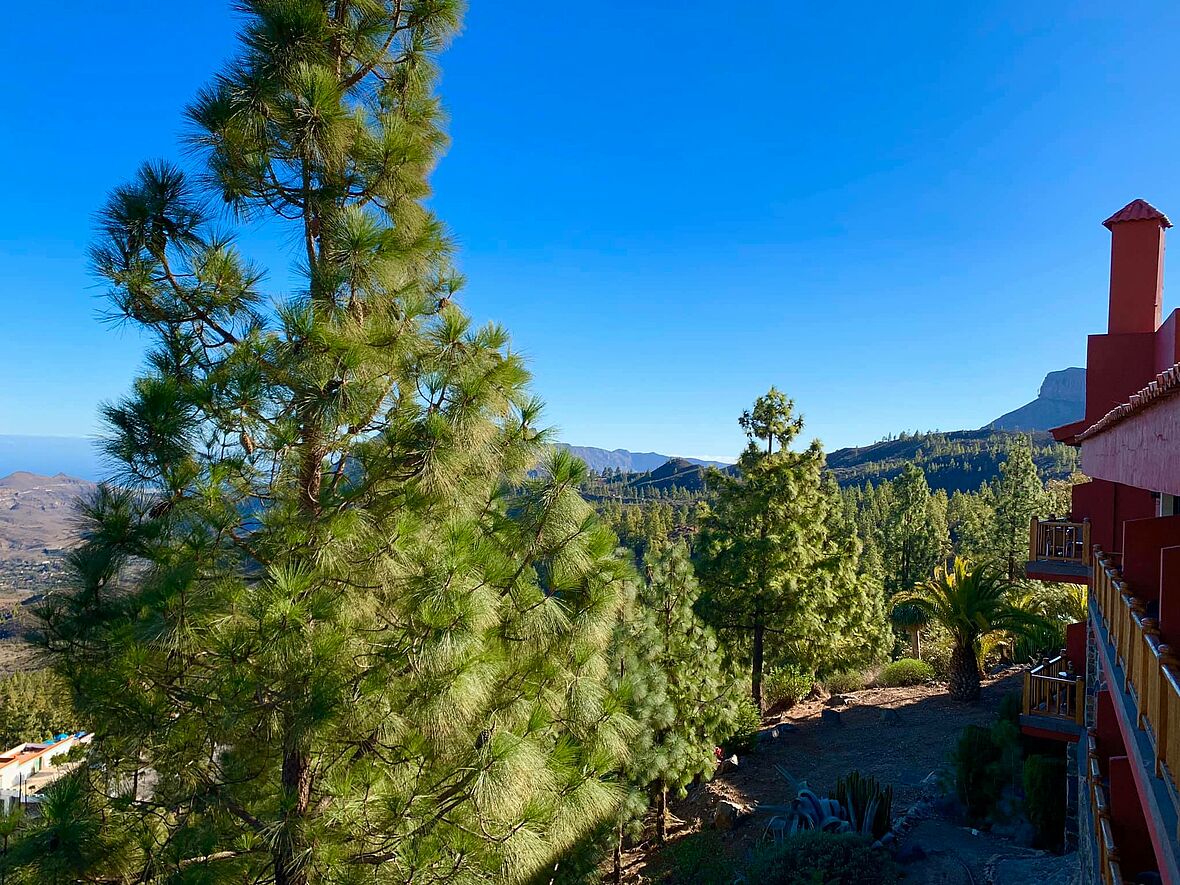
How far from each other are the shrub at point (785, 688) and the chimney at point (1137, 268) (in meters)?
9.99

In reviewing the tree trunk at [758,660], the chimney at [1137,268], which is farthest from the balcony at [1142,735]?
the tree trunk at [758,660]

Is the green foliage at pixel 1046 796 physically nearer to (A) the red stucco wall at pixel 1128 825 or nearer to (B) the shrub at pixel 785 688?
(A) the red stucco wall at pixel 1128 825

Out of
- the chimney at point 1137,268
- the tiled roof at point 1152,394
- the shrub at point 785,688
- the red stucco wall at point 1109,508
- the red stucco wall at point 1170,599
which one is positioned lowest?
the shrub at point 785,688

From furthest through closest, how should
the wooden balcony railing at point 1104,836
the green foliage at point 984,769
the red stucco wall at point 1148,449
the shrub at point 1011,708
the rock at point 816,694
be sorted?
1. the rock at point 816,694
2. the shrub at point 1011,708
3. the green foliage at point 984,769
4. the wooden balcony railing at point 1104,836
5. the red stucco wall at point 1148,449

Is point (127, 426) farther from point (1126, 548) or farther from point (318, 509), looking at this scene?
point (1126, 548)

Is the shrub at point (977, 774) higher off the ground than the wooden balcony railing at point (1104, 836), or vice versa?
the wooden balcony railing at point (1104, 836)

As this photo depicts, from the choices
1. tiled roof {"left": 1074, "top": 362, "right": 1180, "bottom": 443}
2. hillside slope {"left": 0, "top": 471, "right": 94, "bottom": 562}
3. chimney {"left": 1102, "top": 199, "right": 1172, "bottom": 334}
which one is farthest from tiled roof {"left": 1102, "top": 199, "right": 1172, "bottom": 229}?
hillside slope {"left": 0, "top": 471, "right": 94, "bottom": 562}

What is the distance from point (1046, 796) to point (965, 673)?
5.35 meters

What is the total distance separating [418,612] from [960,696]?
44.6 feet

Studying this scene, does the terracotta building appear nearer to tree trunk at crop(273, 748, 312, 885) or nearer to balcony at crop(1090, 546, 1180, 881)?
balcony at crop(1090, 546, 1180, 881)

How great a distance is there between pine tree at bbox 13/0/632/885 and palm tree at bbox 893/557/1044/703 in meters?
10.7

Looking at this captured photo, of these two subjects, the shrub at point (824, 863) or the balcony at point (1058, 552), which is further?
the balcony at point (1058, 552)

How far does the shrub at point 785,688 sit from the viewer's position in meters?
14.7

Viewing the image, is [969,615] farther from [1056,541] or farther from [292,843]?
[292,843]
